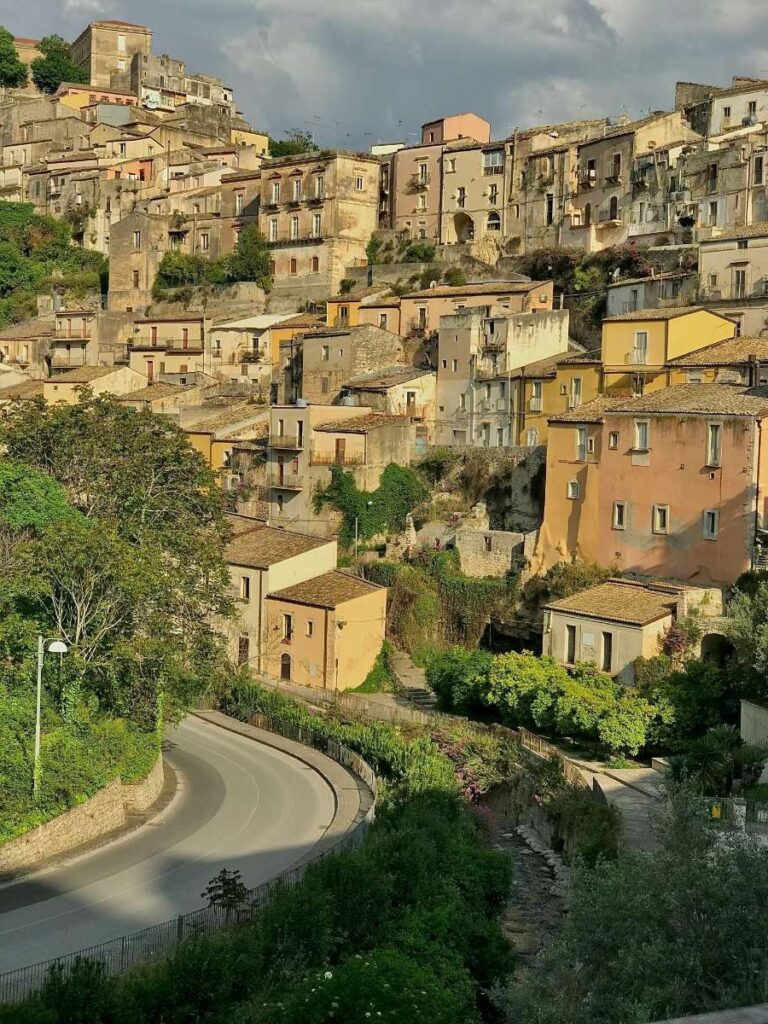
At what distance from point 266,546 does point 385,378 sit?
12.3m

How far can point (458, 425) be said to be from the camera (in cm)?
5266

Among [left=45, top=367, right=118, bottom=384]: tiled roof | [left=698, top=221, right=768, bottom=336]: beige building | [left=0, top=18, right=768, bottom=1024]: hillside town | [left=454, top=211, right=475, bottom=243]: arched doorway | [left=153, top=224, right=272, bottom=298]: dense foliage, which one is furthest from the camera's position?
[left=153, top=224, right=272, bottom=298]: dense foliage

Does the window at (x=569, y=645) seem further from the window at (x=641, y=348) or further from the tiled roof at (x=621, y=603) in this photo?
the window at (x=641, y=348)

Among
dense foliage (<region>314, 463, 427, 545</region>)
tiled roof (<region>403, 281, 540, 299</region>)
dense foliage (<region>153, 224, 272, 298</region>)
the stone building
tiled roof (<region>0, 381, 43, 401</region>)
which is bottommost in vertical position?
dense foliage (<region>314, 463, 427, 545</region>)

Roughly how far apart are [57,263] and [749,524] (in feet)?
182

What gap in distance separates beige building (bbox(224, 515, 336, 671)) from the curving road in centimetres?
697

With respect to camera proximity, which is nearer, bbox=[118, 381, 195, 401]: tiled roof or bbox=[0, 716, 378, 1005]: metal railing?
bbox=[0, 716, 378, 1005]: metal railing

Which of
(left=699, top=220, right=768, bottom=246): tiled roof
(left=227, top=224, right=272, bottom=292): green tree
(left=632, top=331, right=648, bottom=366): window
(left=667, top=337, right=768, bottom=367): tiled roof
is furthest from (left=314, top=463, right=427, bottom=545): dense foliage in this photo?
(left=227, top=224, right=272, bottom=292): green tree

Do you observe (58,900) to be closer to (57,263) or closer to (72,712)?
(72,712)

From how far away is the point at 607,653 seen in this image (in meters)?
37.2

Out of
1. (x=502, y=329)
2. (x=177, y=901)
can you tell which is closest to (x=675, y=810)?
(x=177, y=901)

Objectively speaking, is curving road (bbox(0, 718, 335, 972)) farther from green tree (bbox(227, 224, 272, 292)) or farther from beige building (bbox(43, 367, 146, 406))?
green tree (bbox(227, 224, 272, 292))

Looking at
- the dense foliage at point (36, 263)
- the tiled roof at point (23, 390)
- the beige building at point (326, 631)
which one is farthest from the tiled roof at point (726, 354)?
the dense foliage at point (36, 263)

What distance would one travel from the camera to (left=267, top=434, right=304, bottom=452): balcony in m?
50.2
